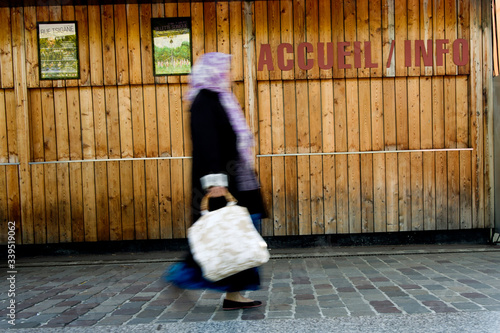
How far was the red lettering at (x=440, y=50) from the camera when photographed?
20.6 ft

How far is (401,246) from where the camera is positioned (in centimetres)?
621

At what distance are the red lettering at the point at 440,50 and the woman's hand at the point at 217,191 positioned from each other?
4.41 m

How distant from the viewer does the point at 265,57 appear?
20.5 ft

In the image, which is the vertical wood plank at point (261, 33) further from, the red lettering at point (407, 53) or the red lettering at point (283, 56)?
the red lettering at point (407, 53)

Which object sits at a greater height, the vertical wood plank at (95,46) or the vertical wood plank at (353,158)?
the vertical wood plank at (95,46)

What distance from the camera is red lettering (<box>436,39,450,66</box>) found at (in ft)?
20.6

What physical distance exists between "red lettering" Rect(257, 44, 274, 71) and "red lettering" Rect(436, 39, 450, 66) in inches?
89.6

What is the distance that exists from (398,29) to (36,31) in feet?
16.2

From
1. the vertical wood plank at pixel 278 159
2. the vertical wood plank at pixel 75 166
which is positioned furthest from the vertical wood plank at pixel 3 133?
the vertical wood plank at pixel 278 159

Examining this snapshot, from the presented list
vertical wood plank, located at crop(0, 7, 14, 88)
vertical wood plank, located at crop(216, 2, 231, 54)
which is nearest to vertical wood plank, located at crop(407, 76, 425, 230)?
vertical wood plank, located at crop(216, 2, 231, 54)

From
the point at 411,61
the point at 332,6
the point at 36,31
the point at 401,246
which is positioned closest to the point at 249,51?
the point at 332,6

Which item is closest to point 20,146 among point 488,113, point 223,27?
point 223,27

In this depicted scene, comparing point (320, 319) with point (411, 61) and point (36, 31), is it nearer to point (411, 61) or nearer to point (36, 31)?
point (411, 61)

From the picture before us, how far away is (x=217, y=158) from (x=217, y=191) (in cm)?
23
